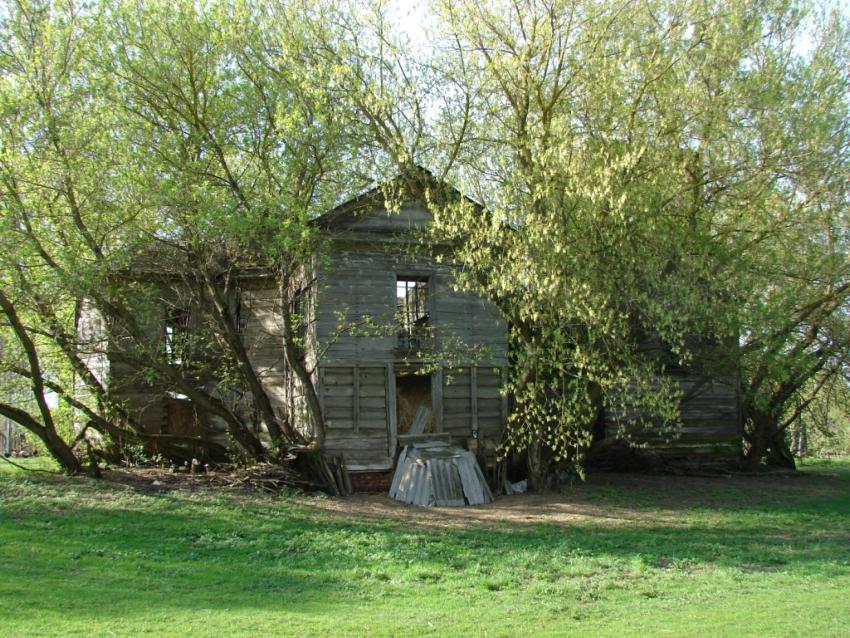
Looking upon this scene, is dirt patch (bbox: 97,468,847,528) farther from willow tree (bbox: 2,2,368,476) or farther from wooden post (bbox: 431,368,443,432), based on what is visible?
willow tree (bbox: 2,2,368,476)

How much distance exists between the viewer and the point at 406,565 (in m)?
10.8

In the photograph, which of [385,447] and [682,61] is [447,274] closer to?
[385,447]

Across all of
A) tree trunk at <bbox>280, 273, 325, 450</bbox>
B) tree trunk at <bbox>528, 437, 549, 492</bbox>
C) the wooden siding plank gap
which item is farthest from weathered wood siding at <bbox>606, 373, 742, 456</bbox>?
tree trunk at <bbox>280, 273, 325, 450</bbox>

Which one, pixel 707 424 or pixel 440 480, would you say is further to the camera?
pixel 707 424

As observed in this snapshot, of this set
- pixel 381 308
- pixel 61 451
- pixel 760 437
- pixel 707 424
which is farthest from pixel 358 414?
pixel 760 437

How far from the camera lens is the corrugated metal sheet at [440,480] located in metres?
16.9

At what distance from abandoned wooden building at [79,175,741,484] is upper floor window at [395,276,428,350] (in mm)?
41

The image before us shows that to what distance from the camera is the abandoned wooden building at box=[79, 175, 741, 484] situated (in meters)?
17.8

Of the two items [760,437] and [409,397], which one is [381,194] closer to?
[409,397]

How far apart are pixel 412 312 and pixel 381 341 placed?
1.33m

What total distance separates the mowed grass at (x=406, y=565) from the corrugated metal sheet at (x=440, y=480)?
74 centimetres

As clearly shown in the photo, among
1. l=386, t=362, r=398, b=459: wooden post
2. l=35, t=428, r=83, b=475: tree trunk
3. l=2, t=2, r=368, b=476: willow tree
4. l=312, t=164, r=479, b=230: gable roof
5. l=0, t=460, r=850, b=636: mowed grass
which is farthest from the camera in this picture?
l=386, t=362, r=398, b=459: wooden post

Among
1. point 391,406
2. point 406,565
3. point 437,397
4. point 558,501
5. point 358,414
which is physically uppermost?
point 437,397

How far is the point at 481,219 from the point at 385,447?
7524 millimetres
